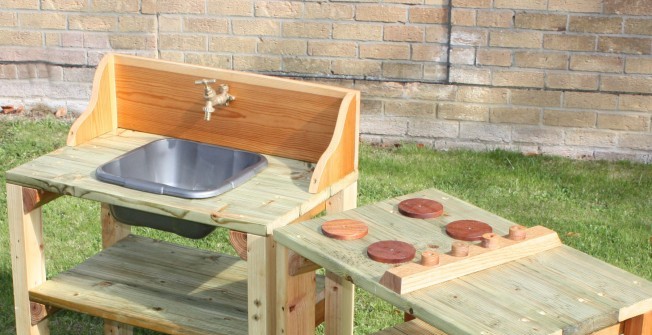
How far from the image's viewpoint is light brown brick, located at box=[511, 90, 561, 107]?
6887 millimetres

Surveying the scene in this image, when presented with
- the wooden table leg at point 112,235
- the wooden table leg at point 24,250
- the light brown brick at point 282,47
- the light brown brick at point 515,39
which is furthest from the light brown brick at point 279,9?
the wooden table leg at point 24,250

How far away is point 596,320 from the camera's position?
10.3 ft

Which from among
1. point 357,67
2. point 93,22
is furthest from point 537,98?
point 93,22

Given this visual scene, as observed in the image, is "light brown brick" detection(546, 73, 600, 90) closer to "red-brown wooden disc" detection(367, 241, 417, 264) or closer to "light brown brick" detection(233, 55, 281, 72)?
"light brown brick" detection(233, 55, 281, 72)

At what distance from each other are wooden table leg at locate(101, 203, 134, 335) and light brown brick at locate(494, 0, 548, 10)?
2.90 metres

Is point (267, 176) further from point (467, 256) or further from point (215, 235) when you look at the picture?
point (215, 235)

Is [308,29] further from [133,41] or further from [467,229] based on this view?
[467,229]

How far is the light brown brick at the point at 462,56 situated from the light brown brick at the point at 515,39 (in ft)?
0.45

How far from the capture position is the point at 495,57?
6.89 m

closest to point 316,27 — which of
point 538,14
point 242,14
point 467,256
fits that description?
point 242,14

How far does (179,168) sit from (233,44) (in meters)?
2.68

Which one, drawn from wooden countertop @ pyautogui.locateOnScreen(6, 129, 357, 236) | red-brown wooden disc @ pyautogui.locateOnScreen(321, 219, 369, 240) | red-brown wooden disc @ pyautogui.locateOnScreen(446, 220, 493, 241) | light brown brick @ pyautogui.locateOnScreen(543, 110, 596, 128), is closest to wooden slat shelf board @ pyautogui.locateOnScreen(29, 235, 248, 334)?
wooden countertop @ pyautogui.locateOnScreen(6, 129, 357, 236)

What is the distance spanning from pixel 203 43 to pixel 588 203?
263cm

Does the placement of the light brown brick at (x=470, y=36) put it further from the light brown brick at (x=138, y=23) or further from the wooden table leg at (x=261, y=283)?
the wooden table leg at (x=261, y=283)
